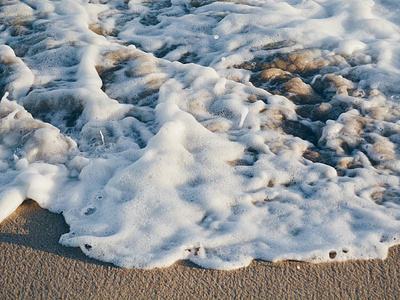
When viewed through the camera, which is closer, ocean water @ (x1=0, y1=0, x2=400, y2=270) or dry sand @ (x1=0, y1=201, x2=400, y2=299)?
dry sand @ (x1=0, y1=201, x2=400, y2=299)

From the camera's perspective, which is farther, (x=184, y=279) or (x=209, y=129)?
(x=209, y=129)

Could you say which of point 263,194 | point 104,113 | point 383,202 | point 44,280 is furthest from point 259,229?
point 104,113

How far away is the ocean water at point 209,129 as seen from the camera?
7.56 ft

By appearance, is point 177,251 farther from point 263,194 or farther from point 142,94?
point 142,94

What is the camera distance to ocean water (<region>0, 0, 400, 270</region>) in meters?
2.30

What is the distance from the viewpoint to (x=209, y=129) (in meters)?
3.20

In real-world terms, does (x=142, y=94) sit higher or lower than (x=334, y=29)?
lower

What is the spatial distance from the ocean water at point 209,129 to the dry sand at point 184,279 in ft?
0.20

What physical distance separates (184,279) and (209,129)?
143cm

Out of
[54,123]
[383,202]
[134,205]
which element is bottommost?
[54,123]

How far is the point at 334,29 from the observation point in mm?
4594

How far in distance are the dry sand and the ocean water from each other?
61mm

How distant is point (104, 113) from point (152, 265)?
1700 mm

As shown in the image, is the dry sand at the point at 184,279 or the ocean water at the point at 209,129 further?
the ocean water at the point at 209,129
